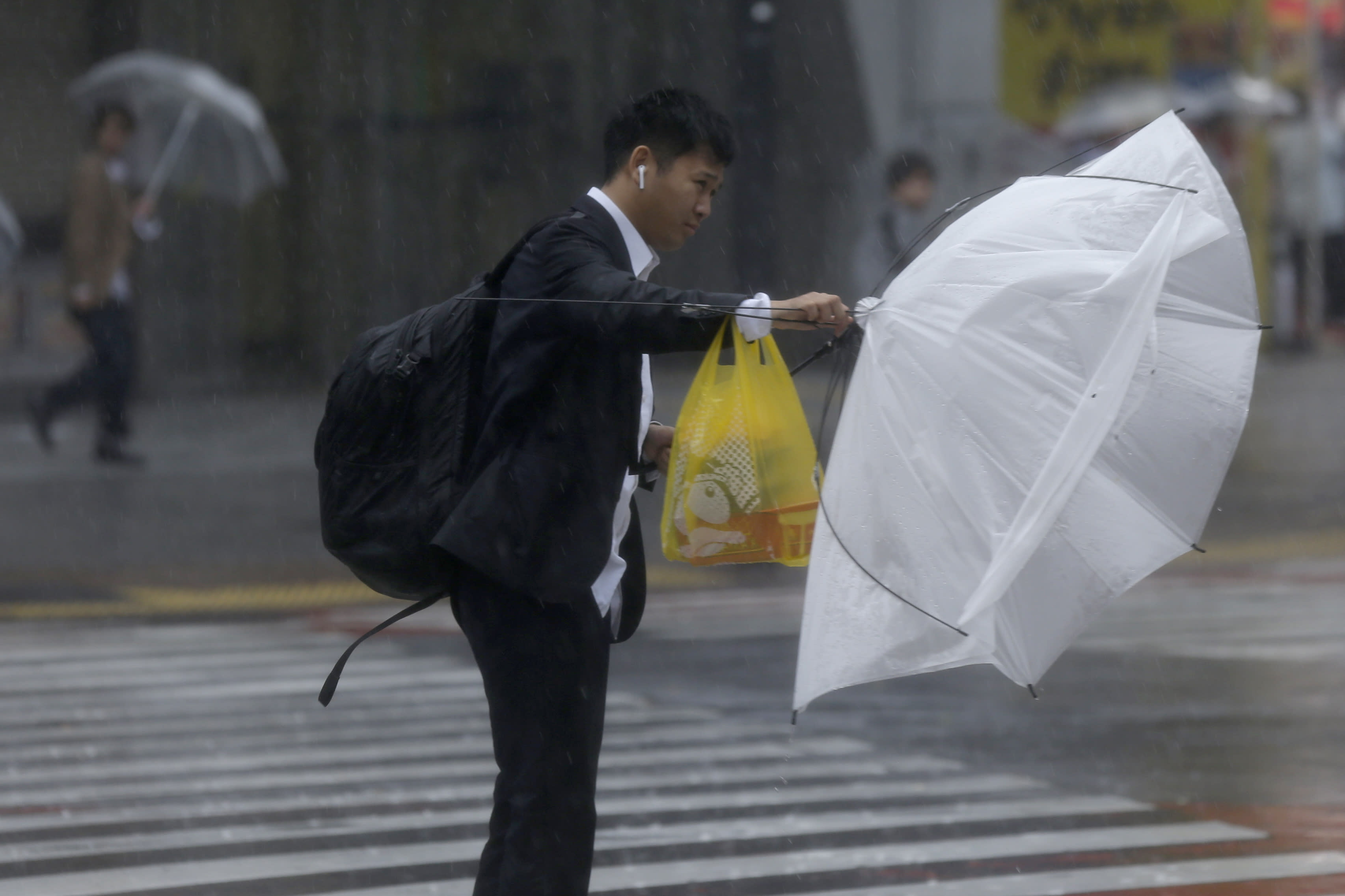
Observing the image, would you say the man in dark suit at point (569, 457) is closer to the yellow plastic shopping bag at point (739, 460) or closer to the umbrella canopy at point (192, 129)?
the yellow plastic shopping bag at point (739, 460)

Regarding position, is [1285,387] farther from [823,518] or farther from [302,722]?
[823,518]

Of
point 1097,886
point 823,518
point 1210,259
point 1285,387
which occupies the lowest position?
point 1285,387

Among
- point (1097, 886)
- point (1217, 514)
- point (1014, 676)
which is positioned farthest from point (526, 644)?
point (1217, 514)

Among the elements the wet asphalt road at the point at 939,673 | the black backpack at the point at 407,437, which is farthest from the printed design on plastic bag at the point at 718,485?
the wet asphalt road at the point at 939,673

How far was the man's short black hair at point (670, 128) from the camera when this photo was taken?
3.78 metres

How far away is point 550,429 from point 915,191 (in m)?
7.62

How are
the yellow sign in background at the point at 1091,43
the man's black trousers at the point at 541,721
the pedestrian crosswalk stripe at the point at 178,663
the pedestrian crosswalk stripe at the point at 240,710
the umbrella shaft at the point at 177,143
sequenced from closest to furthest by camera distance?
the man's black trousers at the point at 541,721
the pedestrian crosswalk stripe at the point at 240,710
the pedestrian crosswalk stripe at the point at 178,663
the umbrella shaft at the point at 177,143
the yellow sign in background at the point at 1091,43

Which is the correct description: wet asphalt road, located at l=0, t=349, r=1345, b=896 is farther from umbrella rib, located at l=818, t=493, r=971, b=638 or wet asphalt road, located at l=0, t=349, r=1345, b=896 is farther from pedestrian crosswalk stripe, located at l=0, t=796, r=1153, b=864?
umbrella rib, located at l=818, t=493, r=971, b=638

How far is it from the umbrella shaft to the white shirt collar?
47.3 ft

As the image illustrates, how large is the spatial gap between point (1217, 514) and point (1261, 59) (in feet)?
38.4

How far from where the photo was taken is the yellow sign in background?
2198 centimetres

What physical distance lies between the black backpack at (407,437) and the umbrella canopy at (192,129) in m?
14.4

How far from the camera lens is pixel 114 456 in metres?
15.0

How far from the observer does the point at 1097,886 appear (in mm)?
5227
